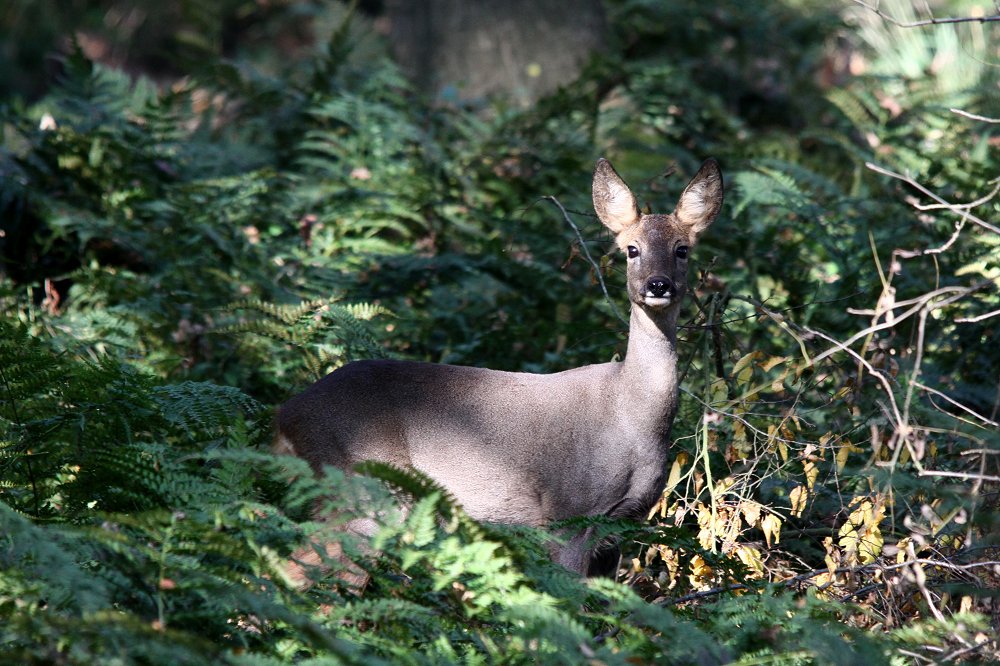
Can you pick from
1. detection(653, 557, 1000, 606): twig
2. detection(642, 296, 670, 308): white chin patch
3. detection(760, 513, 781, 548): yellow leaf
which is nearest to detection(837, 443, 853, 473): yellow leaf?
detection(760, 513, 781, 548): yellow leaf

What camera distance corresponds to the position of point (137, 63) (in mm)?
17391

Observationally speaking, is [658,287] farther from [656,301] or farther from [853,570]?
[853,570]

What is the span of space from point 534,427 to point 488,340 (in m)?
1.66

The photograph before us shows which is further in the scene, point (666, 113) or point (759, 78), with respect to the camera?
point (759, 78)

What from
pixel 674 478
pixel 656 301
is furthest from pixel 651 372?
pixel 674 478

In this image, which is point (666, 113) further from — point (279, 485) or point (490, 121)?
point (279, 485)

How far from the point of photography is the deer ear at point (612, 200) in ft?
18.3

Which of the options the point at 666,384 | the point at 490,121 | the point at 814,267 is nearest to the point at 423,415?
the point at 666,384

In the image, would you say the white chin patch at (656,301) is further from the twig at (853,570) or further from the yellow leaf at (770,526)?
the twig at (853,570)

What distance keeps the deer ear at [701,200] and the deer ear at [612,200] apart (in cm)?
23

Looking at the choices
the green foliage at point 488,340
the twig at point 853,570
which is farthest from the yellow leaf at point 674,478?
the twig at point 853,570

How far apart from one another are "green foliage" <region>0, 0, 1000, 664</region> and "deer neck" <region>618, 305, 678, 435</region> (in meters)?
0.26

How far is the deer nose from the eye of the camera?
512 centimetres

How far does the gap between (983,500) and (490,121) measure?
6.22 meters
